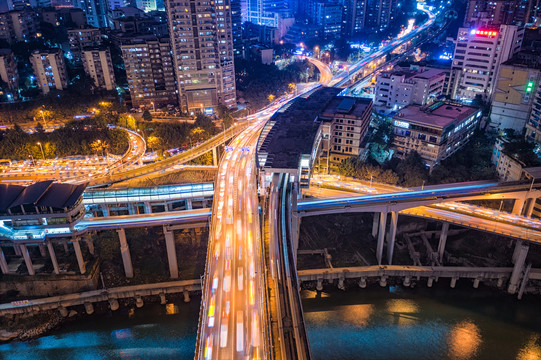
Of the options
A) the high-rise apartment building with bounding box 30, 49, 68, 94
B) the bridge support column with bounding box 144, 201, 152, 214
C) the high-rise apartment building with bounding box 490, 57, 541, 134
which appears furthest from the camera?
the high-rise apartment building with bounding box 30, 49, 68, 94

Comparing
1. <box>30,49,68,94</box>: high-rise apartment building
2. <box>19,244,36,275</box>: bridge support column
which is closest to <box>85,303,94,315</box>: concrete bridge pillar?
<box>19,244,36,275</box>: bridge support column

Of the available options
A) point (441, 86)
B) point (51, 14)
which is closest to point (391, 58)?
point (441, 86)

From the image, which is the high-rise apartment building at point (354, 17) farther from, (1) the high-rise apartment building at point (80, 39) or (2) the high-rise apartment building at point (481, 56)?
(1) the high-rise apartment building at point (80, 39)

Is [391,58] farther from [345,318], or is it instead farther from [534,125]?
[345,318]

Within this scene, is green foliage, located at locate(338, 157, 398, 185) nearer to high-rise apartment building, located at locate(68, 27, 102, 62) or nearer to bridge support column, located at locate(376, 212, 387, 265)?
bridge support column, located at locate(376, 212, 387, 265)

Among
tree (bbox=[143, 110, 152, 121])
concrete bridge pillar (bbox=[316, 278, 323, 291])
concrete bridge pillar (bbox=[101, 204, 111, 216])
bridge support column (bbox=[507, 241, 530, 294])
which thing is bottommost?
concrete bridge pillar (bbox=[316, 278, 323, 291])
